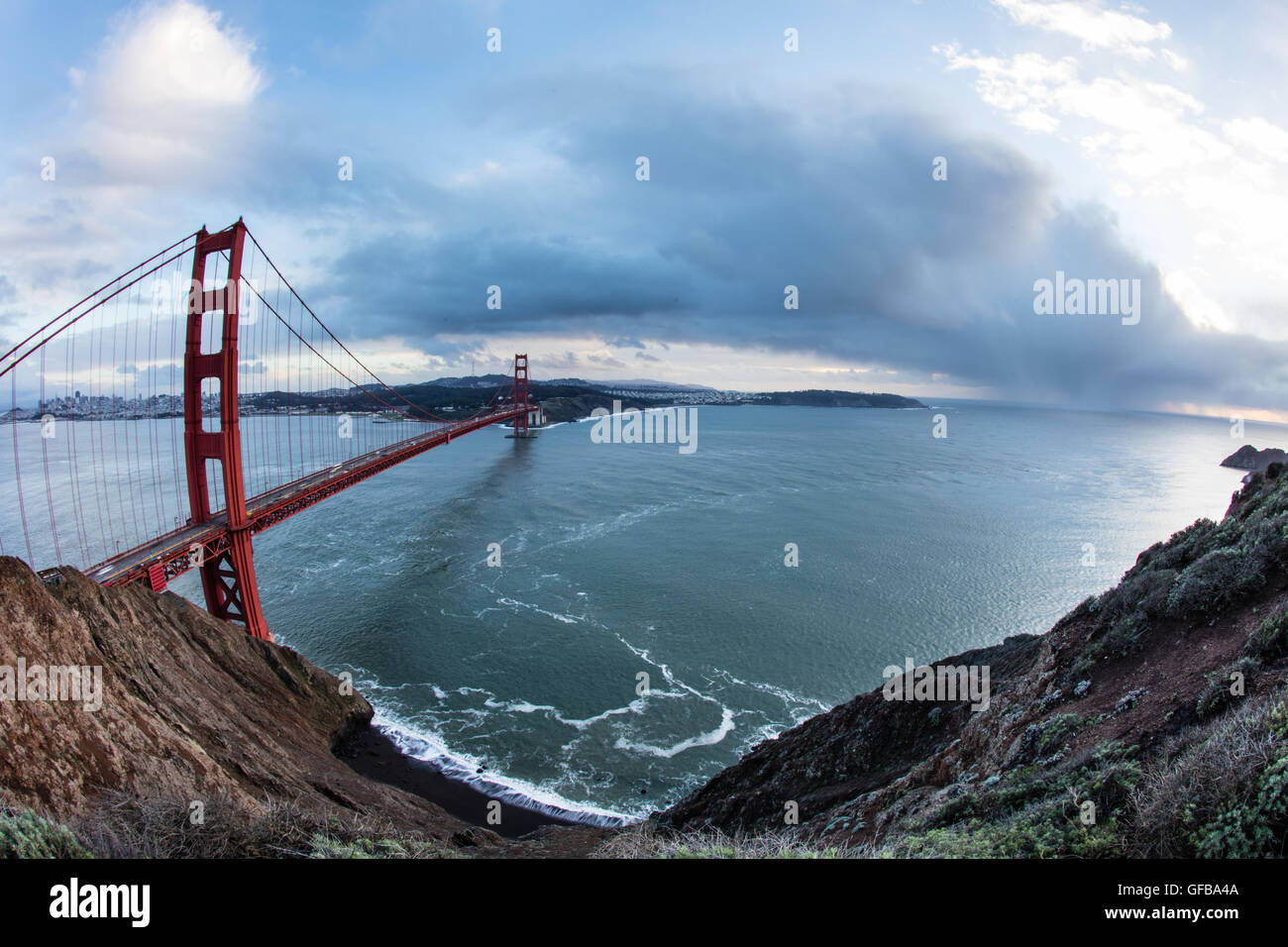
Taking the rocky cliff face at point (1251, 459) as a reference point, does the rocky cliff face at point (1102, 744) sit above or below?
below

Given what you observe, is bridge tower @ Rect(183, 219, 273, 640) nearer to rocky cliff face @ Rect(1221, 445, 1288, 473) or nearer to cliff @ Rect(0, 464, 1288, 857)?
cliff @ Rect(0, 464, 1288, 857)

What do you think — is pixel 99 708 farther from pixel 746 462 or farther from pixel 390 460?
pixel 746 462

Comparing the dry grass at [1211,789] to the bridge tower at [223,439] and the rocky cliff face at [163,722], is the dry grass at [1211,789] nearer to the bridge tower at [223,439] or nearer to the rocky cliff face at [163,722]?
the rocky cliff face at [163,722]

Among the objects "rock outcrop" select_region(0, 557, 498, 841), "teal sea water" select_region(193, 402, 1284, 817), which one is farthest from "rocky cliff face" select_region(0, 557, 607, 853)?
"teal sea water" select_region(193, 402, 1284, 817)

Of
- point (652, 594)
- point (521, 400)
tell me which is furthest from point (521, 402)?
point (652, 594)

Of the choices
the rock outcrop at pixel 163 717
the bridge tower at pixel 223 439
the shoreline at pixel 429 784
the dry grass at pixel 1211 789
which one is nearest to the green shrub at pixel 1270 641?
the dry grass at pixel 1211 789
